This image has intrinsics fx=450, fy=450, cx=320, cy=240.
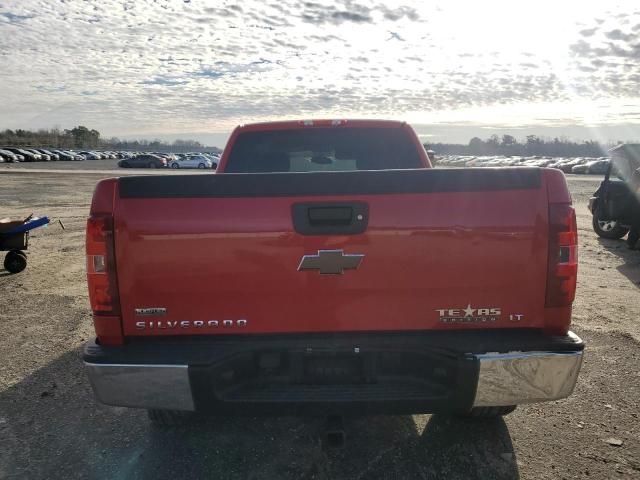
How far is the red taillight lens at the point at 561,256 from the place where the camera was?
221cm

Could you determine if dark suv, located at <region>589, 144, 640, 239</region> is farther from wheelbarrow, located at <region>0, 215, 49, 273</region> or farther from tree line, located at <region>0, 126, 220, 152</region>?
tree line, located at <region>0, 126, 220, 152</region>

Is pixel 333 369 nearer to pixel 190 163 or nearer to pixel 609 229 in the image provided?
pixel 609 229

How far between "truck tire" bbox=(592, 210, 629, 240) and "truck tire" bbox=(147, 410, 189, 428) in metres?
9.96

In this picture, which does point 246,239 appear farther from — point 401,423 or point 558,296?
point 401,423

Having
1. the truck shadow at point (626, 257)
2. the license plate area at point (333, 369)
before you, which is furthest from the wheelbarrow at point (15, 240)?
the truck shadow at point (626, 257)

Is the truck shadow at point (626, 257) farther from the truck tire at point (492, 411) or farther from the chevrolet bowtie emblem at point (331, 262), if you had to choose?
the chevrolet bowtie emblem at point (331, 262)

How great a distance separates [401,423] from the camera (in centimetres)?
312

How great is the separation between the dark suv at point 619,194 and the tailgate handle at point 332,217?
348 inches

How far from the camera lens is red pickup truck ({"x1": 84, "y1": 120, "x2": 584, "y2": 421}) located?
7.23 feet

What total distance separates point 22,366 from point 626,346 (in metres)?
5.68

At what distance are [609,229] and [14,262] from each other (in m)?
11.7

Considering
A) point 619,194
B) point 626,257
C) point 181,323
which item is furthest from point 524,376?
point 619,194

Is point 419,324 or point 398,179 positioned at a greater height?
point 398,179

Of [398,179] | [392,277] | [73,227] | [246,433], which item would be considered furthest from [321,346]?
[73,227]
